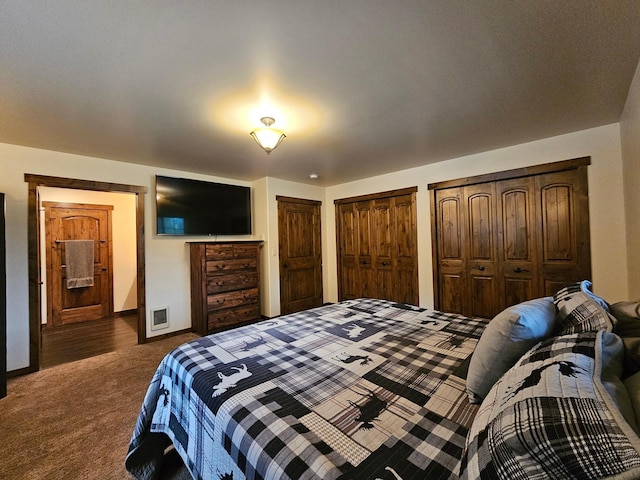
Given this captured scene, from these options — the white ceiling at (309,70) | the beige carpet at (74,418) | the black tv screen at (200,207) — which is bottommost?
the beige carpet at (74,418)

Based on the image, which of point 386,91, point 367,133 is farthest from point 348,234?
point 386,91

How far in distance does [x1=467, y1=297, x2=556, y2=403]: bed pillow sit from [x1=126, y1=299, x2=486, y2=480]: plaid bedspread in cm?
11

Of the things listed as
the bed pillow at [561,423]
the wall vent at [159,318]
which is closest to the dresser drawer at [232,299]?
the wall vent at [159,318]

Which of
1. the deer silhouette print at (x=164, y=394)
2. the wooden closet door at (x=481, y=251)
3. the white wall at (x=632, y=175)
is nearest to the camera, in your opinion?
the deer silhouette print at (x=164, y=394)

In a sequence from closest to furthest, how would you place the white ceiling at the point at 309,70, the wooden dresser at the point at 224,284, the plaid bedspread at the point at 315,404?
the plaid bedspread at the point at 315,404
the white ceiling at the point at 309,70
the wooden dresser at the point at 224,284

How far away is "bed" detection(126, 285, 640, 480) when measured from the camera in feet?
1.77

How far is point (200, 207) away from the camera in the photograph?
412 cm

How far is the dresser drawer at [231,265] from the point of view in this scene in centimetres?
382

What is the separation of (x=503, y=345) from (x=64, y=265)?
617cm

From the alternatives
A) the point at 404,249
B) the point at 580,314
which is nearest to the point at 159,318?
the point at 404,249

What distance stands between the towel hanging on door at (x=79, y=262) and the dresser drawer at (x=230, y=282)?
8.78 ft

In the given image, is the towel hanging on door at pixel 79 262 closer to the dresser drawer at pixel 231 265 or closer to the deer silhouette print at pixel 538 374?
the dresser drawer at pixel 231 265

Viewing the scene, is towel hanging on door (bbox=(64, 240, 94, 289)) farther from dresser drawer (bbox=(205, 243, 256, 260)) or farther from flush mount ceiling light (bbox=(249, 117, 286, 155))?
flush mount ceiling light (bbox=(249, 117, 286, 155))

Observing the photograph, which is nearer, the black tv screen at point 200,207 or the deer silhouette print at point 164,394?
the deer silhouette print at point 164,394
